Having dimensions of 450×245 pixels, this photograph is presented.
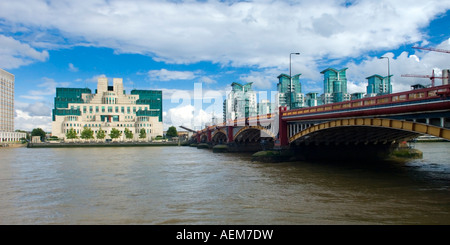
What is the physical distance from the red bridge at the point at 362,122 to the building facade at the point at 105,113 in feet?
352

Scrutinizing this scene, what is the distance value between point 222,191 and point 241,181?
198 inches

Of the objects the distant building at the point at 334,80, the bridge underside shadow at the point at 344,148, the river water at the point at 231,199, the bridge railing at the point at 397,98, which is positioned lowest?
the river water at the point at 231,199

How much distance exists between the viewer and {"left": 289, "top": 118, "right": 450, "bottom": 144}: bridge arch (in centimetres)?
2322

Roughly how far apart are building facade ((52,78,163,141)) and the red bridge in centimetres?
10744

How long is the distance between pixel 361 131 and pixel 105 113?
144 metres

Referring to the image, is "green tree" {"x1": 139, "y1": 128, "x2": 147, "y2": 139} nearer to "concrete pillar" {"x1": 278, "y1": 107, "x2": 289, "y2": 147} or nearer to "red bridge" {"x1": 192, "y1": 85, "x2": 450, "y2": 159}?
"red bridge" {"x1": 192, "y1": 85, "x2": 450, "y2": 159}

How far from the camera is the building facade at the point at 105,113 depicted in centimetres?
15350

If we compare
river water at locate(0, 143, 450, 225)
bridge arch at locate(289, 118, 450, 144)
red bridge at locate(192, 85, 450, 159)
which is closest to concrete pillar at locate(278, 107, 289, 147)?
red bridge at locate(192, 85, 450, 159)

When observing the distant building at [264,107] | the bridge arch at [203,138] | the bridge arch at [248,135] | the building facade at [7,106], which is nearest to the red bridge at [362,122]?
the bridge arch at [248,135]

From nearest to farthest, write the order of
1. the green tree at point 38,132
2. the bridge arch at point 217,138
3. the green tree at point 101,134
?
the bridge arch at point 217,138
the green tree at point 101,134
the green tree at point 38,132

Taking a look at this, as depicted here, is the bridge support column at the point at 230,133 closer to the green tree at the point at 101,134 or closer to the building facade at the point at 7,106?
the green tree at the point at 101,134

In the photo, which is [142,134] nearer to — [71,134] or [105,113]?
[105,113]

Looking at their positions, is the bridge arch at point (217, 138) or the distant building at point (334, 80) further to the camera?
the distant building at point (334, 80)

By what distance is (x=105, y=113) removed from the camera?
159m
